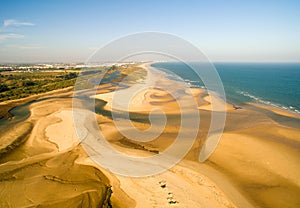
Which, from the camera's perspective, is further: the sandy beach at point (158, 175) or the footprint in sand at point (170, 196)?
the sandy beach at point (158, 175)

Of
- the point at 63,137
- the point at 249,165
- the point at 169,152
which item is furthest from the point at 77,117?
the point at 249,165

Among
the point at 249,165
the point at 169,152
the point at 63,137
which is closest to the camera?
the point at 249,165

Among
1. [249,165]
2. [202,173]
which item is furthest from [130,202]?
[249,165]

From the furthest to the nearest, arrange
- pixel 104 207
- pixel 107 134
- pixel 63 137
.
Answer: pixel 107 134
pixel 63 137
pixel 104 207

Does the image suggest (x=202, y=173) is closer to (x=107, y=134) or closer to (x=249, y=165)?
(x=249, y=165)

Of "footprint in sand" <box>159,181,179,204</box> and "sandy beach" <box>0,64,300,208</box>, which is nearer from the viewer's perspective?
"footprint in sand" <box>159,181,179,204</box>

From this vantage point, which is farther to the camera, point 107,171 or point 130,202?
point 107,171

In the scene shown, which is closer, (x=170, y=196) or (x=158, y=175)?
(x=170, y=196)
